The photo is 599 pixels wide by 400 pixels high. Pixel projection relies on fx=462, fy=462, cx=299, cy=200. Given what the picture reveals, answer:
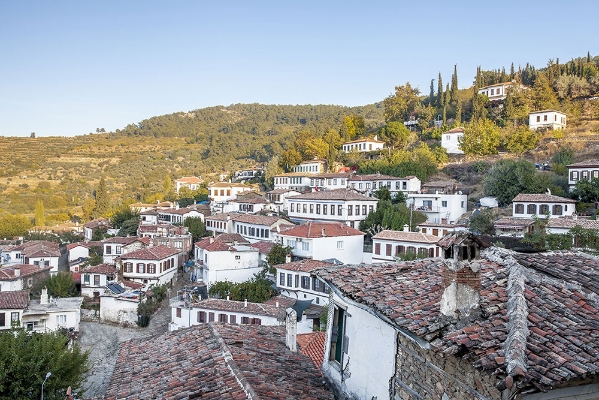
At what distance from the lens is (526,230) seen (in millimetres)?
31094

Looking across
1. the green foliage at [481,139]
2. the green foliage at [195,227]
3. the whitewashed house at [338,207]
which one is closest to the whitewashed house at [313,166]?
the green foliage at [481,139]

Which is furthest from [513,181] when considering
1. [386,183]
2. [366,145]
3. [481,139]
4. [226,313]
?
[226,313]

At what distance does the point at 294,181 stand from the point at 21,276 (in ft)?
107

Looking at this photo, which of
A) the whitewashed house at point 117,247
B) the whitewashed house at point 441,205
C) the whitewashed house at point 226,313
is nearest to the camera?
the whitewashed house at point 226,313

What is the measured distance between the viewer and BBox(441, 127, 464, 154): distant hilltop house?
191 ft

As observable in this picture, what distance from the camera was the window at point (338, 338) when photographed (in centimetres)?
692

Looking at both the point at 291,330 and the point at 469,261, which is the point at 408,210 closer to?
the point at 291,330

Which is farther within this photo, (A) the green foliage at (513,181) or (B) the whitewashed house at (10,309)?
(A) the green foliage at (513,181)

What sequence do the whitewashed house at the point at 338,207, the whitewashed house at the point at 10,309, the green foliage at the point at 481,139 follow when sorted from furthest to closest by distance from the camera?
the green foliage at the point at 481,139 → the whitewashed house at the point at 338,207 → the whitewashed house at the point at 10,309

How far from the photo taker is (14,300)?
86.1 feet

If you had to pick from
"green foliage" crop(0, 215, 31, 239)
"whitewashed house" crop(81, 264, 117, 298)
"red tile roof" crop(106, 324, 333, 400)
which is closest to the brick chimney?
"red tile roof" crop(106, 324, 333, 400)

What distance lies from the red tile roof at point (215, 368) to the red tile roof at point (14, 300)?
1916cm

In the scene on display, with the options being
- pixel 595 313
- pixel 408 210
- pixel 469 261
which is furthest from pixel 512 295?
pixel 408 210

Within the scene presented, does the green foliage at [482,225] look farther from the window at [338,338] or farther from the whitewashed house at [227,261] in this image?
the window at [338,338]
